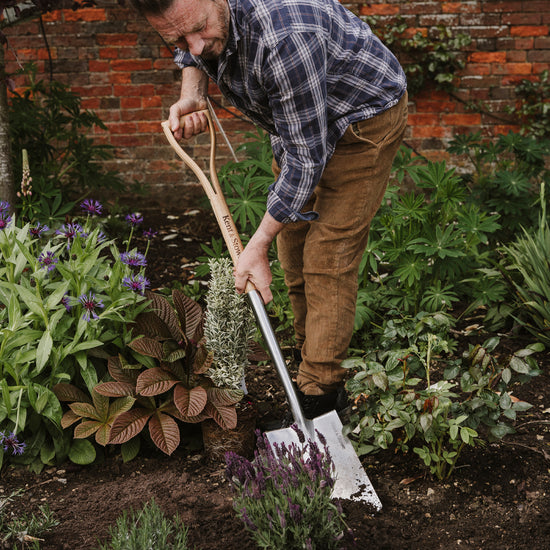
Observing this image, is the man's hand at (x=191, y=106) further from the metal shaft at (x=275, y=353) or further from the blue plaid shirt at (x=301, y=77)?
the metal shaft at (x=275, y=353)

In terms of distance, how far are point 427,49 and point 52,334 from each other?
381cm

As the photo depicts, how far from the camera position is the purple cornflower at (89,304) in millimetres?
2197

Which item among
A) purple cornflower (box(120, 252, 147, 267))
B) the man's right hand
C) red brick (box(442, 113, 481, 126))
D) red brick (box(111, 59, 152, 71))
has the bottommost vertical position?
red brick (box(442, 113, 481, 126))

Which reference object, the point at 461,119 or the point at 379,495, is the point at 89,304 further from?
the point at 461,119

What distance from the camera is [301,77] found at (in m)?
1.81

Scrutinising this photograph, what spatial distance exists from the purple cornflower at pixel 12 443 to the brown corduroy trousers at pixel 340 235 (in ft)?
3.22

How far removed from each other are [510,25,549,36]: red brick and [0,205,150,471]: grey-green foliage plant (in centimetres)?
379

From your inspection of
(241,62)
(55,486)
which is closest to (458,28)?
(241,62)

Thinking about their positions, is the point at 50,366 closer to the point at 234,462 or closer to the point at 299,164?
the point at 234,462

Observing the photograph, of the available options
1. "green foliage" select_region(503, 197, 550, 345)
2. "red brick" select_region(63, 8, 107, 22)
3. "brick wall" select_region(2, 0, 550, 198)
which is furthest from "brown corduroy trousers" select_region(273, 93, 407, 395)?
"red brick" select_region(63, 8, 107, 22)

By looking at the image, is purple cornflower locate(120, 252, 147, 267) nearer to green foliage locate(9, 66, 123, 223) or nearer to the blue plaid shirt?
the blue plaid shirt

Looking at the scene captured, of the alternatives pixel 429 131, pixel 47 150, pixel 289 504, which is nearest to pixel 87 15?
pixel 47 150

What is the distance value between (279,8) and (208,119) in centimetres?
73

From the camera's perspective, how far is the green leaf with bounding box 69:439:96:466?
230 centimetres
